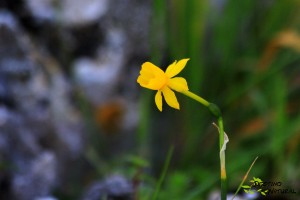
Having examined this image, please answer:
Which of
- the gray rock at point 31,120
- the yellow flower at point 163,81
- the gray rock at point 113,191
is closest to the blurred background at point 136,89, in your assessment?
the gray rock at point 31,120

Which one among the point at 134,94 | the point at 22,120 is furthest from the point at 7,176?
the point at 134,94

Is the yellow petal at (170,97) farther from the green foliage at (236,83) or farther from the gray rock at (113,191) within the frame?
the green foliage at (236,83)

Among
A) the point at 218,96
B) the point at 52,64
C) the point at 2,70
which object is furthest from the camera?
the point at 218,96

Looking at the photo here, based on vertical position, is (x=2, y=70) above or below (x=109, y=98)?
below

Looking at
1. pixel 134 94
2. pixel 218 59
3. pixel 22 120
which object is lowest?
pixel 22 120

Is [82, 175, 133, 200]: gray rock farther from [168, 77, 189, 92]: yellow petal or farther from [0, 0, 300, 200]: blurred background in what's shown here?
[168, 77, 189, 92]: yellow petal

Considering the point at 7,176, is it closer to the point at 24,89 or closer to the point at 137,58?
the point at 24,89

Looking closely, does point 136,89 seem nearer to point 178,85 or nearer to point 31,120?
point 31,120
